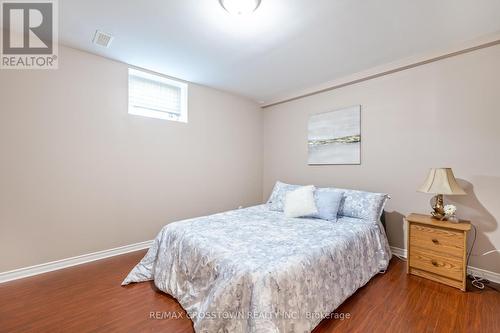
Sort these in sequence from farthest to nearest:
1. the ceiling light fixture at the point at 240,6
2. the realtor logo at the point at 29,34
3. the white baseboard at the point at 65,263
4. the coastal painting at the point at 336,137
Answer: the coastal painting at the point at 336,137 < the white baseboard at the point at 65,263 < the realtor logo at the point at 29,34 < the ceiling light fixture at the point at 240,6

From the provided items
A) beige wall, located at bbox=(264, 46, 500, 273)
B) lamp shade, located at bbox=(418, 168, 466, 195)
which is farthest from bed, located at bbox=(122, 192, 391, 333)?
beige wall, located at bbox=(264, 46, 500, 273)

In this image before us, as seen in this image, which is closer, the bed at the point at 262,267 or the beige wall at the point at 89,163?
the bed at the point at 262,267

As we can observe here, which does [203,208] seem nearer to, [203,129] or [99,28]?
[203,129]

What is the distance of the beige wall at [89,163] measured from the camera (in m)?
2.19

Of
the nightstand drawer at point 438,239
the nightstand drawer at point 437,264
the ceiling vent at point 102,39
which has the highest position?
the ceiling vent at point 102,39

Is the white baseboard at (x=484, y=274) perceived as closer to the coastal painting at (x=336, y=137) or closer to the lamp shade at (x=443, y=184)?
the lamp shade at (x=443, y=184)

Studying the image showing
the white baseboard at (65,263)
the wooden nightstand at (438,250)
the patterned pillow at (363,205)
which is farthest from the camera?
the patterned pillow at (363,205)

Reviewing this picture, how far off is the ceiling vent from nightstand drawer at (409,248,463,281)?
3834mm

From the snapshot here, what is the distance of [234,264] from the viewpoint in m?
1.44

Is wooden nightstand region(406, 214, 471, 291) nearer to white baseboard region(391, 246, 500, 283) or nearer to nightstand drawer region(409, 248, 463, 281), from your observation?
nightstand drawer region(409, 248, 463, 281)

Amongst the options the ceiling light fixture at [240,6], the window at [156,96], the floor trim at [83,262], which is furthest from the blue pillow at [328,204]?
the window at [156,96]

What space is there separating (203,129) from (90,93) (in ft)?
5.00

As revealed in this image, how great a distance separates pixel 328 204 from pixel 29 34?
3616 mm

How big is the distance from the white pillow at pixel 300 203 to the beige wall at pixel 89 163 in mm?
1478
